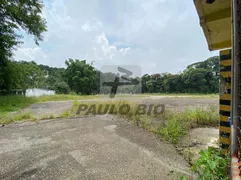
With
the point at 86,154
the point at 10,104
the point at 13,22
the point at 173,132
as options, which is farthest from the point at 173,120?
the point at 13,22

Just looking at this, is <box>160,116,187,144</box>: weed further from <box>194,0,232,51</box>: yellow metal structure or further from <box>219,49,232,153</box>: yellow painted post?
<box>194,0,232,51</box>: yellow metal structure

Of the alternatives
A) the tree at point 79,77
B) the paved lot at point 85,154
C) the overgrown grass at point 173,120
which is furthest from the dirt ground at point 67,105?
the tree at point 79,77

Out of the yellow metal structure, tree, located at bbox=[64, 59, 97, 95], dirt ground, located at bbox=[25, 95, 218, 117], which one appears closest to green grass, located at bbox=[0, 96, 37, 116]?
dirt ground, located at bbox=[25, 95, 218, 117]

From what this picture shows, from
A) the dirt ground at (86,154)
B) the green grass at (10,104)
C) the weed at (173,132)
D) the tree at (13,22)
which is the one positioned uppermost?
the tree at (13,22)

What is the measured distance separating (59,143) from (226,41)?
3003 mm

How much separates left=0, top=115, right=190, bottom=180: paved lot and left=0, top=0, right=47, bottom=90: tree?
6.30m

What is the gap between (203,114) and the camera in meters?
3.74

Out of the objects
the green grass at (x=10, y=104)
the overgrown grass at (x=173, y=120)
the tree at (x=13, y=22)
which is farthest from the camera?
the tree at (x=13, y=22)

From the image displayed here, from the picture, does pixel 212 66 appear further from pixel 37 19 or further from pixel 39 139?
pixel 39 139

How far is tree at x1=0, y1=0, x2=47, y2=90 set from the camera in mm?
7587

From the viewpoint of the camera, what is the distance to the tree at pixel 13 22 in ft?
24.9

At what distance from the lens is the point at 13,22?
8.22 metres

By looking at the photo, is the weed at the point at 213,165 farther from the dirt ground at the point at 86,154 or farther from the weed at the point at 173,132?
the weed at the point at 173,132

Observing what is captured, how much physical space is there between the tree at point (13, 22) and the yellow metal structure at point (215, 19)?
8854 millimetres
